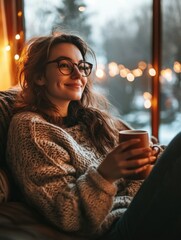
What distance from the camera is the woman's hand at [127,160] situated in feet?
3.74

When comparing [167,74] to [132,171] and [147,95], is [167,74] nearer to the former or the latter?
[147,95]

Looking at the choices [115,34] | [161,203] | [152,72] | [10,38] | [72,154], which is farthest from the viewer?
[115,34]

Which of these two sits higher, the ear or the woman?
the ear

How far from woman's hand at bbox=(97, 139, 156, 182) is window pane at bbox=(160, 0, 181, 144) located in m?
1.86

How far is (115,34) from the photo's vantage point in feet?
10.0

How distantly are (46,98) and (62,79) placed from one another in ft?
0.35

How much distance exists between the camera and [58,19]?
9.89 ft

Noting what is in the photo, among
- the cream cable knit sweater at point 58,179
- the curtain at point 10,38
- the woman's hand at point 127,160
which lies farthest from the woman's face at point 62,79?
the curtain at point 10,38

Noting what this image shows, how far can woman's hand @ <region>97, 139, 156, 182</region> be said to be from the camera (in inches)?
44.8

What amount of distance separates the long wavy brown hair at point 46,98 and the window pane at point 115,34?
1303 mm

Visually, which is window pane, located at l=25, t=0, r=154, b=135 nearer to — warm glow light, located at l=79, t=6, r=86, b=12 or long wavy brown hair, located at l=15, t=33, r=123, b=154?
warm glow light, located at l=79, t=6, r=86, b=12

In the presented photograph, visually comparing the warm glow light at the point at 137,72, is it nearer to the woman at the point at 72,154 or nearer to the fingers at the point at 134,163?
the woman at the point at 72,154

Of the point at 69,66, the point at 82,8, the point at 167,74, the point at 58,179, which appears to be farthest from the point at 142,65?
the point at 58,179

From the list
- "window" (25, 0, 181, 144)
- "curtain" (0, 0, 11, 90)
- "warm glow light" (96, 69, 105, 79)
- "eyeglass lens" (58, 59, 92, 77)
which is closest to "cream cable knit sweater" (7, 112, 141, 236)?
"eyeglass lens" (58, 59, 92, 77)
